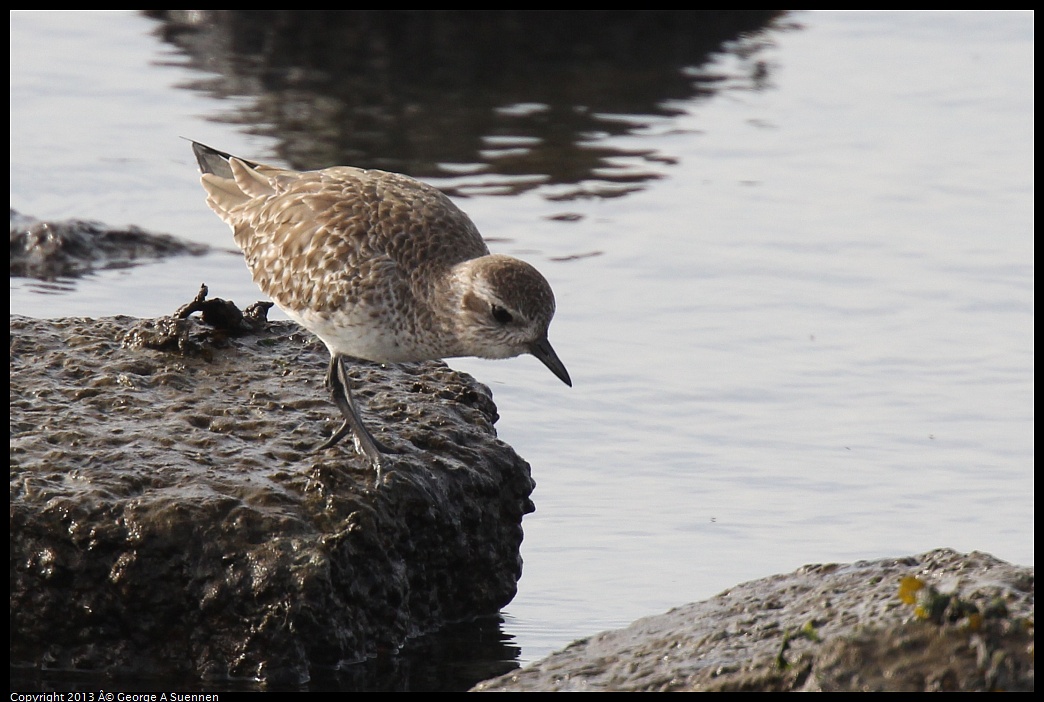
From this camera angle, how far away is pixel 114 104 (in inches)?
550

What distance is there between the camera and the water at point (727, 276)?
25.0 feet

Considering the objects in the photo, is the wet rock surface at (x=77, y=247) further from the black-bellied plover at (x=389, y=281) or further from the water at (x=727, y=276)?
the black-bellied plover at (x=389, y=281)

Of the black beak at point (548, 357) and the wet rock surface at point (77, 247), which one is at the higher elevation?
the black beak at point (548, 357)

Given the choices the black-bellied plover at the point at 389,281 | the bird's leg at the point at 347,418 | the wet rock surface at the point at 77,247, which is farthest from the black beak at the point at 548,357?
the wet rock surface at the point at 77,247

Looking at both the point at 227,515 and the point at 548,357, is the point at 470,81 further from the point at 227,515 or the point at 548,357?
the point at 227,515

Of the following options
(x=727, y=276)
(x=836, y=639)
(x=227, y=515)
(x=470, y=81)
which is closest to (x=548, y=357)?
(x=227, y=515)

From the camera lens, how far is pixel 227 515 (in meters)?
5.66

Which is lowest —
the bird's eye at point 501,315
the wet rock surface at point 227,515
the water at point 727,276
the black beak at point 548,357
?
the water at point 727,276

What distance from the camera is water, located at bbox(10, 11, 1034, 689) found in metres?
7.62

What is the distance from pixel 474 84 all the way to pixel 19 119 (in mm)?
4293

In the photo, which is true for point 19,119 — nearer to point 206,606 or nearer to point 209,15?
point 209,15

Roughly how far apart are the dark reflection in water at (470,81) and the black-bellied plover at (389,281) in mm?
5371

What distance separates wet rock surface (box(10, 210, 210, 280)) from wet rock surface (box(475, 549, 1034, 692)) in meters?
6.31

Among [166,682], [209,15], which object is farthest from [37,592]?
[209,15]
